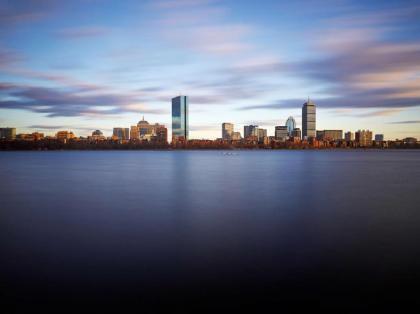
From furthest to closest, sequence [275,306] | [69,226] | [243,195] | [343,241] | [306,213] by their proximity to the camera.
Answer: [243,195] → [306,213] → [69,226] → [343,241] → [275,306]

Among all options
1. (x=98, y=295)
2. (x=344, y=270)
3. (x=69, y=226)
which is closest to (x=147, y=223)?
(x=69, y=226)

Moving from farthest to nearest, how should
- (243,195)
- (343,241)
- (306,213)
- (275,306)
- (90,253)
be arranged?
(243,195) → (306,213) → (343,241) → (90,253) → (275,306)

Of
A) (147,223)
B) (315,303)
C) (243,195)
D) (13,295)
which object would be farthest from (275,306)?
(243,195)

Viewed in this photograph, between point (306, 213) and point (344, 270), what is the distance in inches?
401

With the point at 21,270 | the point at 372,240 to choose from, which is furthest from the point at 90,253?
the point at 372,240

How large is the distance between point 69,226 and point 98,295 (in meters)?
9.13

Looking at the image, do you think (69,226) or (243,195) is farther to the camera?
(243,195)

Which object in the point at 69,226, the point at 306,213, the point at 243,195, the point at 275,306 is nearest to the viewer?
the point at 275,306

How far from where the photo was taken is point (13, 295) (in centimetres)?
963

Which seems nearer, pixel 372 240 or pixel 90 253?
pixel 90 253

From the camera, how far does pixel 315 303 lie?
30.5 ft

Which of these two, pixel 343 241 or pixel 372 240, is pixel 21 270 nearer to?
pixel 343 241

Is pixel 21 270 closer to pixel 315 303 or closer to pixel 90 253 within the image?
pixel 90 253

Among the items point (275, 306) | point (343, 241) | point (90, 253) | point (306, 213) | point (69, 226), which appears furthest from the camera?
point (306, 213)
